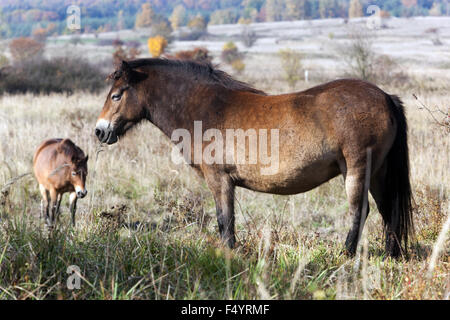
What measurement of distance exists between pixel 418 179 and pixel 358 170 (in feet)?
11.4

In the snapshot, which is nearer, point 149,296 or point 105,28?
point 149,296

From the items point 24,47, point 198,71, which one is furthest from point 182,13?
point 198,71

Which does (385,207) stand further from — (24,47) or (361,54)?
(24,47)

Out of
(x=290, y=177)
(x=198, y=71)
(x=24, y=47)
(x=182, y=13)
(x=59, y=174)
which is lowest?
(x=59, y=174)

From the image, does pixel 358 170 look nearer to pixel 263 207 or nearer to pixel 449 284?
pixel 449 284

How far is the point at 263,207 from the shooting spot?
23.3ft

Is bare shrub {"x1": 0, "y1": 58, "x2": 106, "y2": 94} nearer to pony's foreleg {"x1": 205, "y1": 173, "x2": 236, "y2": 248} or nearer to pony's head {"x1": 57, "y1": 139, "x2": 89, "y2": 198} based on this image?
pony's head {"x1": 57, "y1": 139, "x2": 89, "y2": 198}

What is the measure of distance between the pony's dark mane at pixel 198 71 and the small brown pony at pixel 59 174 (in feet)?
6.45

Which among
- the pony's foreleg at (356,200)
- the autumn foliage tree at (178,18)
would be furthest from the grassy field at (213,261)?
the autumn foliage tree at (178,18)

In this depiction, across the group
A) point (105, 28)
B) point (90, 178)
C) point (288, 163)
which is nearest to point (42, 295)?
point (288, 163)

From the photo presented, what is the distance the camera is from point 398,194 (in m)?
4.68

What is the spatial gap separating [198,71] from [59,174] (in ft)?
9.35

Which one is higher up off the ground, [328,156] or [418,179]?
[328,156]

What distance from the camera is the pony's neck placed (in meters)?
4.96
